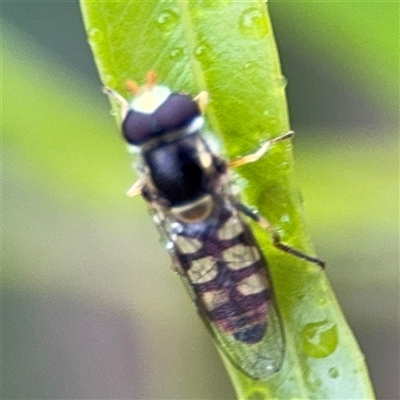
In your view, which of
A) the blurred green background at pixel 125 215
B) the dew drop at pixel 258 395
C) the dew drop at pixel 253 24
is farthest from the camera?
the blurred green background at pixel 125 215

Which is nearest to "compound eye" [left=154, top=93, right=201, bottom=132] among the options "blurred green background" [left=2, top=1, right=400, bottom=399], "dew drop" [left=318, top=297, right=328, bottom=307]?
"dew drop" [left=318, top=297, right=328, bottom=307]

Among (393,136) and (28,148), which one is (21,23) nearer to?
(28,148)

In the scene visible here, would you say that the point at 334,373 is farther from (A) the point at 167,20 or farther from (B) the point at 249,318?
(A) the point at 167,20

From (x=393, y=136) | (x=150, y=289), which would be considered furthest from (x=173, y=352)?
(x=393, y=136)

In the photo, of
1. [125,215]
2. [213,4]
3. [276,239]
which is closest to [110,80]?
[213,4]

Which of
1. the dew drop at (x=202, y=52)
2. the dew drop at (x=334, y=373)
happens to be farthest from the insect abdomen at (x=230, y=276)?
the dew drop at (x=202, y=52)

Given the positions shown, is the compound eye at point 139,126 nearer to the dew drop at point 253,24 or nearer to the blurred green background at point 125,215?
the dew drop at point 253,24
